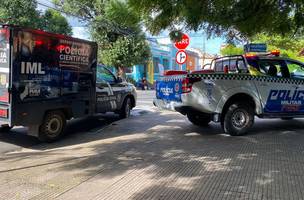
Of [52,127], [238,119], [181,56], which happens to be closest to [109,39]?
[181,56]

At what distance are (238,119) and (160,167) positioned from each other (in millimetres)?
3760

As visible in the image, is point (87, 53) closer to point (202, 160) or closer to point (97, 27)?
point (202, 160)

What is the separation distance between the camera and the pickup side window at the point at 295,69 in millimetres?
10289

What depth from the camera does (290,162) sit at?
677 centimetres

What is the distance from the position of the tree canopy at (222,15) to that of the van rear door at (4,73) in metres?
2.94

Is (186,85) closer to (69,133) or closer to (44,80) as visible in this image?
(44,80)

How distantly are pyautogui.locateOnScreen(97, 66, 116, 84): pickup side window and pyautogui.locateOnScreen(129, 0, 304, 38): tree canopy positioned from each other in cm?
456

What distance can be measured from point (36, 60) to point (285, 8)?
193 inches

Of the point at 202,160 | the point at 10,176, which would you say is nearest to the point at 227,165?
the point at 202,160

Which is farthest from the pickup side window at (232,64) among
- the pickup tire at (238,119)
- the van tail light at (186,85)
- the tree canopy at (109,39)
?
the tree canopy at (109,39)

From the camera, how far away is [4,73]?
812cm

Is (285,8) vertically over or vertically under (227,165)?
over

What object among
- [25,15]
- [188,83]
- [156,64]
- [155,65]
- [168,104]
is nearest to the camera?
[188,83]

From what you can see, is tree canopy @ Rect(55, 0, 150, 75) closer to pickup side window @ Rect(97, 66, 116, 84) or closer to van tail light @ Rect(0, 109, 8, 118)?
pickup side window @ Rect(97, 66, 116, 84)
